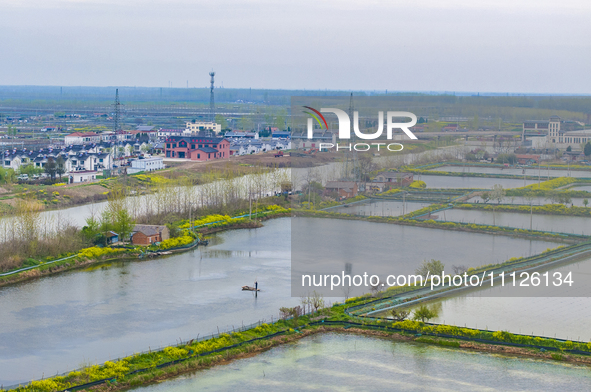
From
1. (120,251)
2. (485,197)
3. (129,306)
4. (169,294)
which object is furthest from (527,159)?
(129,306)

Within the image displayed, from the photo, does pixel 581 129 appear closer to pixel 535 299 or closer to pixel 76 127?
pixel 535 299

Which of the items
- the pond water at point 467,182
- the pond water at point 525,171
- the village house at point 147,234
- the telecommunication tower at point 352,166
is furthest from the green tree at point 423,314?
the pond water at point 525,171

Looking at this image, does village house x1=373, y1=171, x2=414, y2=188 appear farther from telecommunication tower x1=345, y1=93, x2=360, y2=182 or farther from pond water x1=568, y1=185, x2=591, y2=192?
→ pond water x1=568, y1=185, x2=591, y2=192

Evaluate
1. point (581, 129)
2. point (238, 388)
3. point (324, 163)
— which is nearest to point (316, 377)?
point (238, 388)

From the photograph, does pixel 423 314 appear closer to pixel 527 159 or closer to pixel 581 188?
pixel 581 188

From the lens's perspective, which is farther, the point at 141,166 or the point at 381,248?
the point at 141,166

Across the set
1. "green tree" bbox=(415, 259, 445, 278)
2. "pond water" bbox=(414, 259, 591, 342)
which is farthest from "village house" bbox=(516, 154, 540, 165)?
"green tree" bbox=(415, 259, 445, 278)
